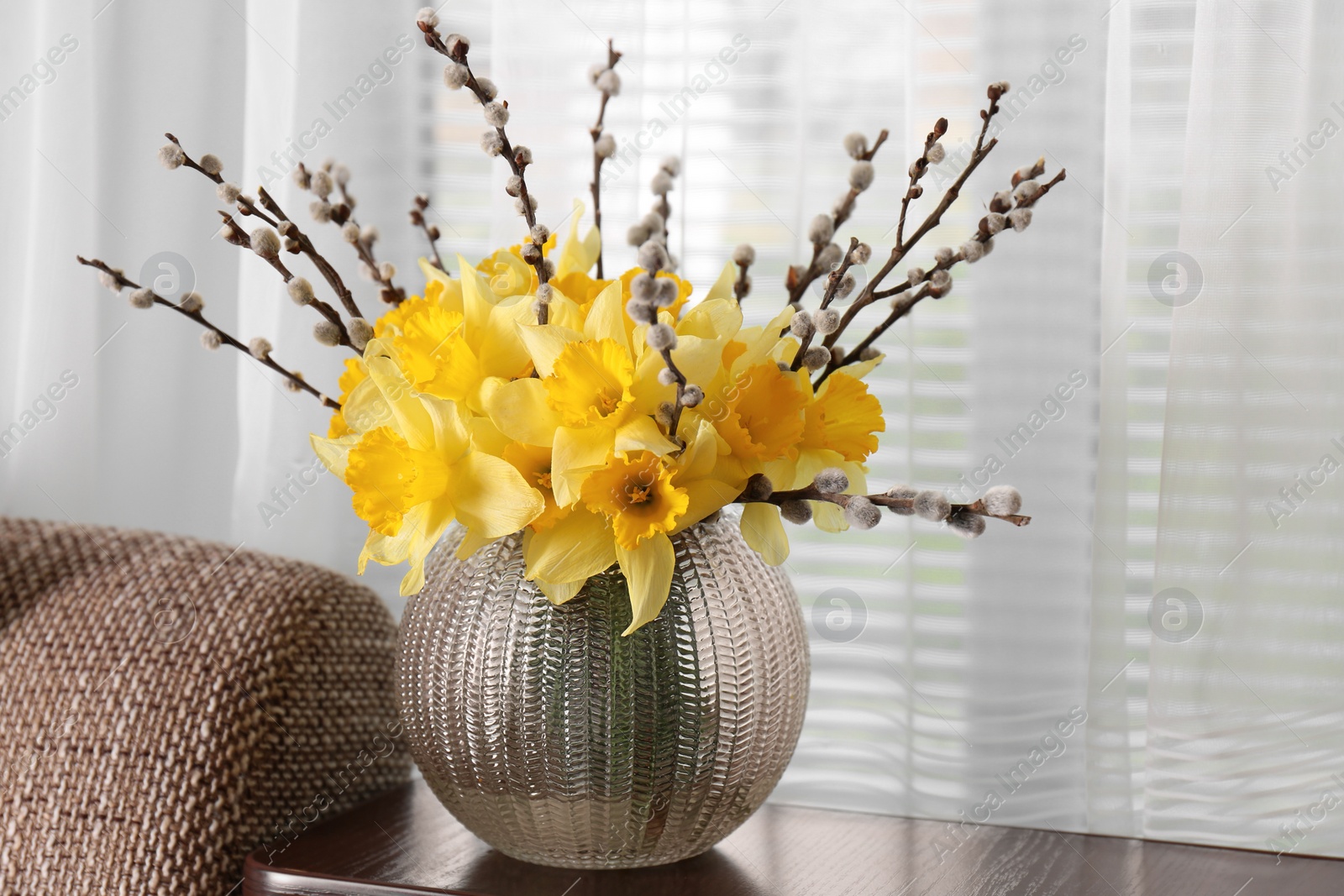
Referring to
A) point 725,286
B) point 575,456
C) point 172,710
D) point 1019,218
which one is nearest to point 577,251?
point 725,286

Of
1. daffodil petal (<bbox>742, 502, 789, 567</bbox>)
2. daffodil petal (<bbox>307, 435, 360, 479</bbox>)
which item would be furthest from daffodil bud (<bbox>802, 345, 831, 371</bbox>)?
daffodil petal (<bbox>307, 435, 360, 479</bbox>)

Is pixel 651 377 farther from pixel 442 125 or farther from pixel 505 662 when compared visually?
pixel 442 125

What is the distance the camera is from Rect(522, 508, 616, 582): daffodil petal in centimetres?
66

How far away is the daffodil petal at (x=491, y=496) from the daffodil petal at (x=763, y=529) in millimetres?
150

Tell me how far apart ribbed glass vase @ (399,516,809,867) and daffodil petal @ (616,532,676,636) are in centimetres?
5

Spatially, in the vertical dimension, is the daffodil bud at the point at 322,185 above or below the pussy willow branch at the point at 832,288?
above

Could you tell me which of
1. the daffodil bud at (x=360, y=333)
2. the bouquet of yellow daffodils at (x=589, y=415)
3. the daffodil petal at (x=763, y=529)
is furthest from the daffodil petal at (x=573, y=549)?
the daffodil bud at (x=360, y=333)

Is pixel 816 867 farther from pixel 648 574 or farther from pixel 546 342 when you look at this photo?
pixel 546 342

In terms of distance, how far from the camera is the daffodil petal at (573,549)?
0.66 metres

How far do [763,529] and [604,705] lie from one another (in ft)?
0.53

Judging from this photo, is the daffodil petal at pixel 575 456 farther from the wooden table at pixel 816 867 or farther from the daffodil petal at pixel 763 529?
the wooden table at pixel 816 867

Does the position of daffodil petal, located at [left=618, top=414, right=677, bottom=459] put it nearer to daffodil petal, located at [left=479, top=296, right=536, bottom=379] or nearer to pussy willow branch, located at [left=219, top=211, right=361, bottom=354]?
daffodil petal, located at [left=479, top=296, right=536, bottom=379]

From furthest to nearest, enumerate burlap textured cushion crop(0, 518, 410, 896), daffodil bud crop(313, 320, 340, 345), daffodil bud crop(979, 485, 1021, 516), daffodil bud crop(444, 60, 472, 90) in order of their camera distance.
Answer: burlap textured cushion crop(0, 518, 410, 896) → daffodil bud crop(313, 320, 340, 345) → daffodil bud crop(444, 60, 472, 90) → daffodil bud crop(979, 485, 1021, 516)

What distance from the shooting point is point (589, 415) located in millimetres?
647
